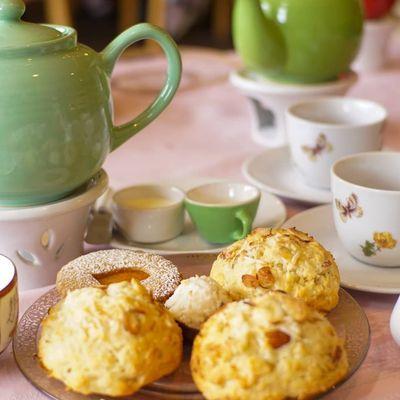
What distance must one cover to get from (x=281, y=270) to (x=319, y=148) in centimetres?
32

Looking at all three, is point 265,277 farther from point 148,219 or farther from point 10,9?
point 10,9

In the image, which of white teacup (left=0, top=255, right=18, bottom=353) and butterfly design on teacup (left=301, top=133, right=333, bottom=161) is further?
butterfly design on teacup (left=301, top=133, right=333, bottom=161)

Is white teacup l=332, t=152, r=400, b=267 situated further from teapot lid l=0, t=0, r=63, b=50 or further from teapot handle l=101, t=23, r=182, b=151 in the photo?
teapot lid l=0, t=0, r=63, b=50

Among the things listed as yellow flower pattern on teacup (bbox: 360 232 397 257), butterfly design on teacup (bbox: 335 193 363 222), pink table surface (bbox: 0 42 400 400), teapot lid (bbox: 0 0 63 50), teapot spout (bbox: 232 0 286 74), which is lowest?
pink table surface (bbox: 0 42 400 400)

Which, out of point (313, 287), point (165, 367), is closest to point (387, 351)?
point (313, 287)

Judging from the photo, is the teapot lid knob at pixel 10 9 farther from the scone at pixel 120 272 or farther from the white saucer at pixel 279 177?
the white saucer at pixel 279 177

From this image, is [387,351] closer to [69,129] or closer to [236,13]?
[69,129]

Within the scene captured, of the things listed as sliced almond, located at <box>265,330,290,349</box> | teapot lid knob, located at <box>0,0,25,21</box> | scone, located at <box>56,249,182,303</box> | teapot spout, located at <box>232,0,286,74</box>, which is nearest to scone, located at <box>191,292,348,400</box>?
sliced almond, located at <box>265,330,290,349</box>

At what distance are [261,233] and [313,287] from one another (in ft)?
0.22

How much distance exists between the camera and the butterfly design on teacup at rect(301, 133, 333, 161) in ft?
2.82

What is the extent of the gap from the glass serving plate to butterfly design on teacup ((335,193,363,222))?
0.35 ft

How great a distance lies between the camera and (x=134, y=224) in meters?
0.75

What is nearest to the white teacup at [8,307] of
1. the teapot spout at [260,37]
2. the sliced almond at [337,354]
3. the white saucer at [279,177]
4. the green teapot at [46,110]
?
the green teapot at [46,110]

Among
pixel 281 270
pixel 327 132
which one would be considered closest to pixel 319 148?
pixel 327 132
